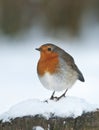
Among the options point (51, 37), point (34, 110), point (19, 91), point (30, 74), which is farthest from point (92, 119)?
point (51, 37)

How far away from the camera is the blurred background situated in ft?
36.1

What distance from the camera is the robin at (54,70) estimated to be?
5203 millimetres

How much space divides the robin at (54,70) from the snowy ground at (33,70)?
20.8 inches

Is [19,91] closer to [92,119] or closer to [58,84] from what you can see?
[58,84]

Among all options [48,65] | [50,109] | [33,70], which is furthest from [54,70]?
[33,70]

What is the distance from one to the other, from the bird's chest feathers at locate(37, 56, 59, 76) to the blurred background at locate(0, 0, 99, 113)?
15.4 feet

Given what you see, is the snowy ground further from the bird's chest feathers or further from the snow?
the bird's chest feathers

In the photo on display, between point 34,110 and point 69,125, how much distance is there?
28 cm

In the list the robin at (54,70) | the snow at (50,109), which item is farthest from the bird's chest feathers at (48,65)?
the snow at (50,109)

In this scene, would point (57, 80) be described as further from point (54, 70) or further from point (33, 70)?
point (33, 70)

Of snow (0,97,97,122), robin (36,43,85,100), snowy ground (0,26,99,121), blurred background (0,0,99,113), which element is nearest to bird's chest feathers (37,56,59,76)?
robin (36,43,85,100)

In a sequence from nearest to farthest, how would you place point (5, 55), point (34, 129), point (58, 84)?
1. point (34, 129)
2. point (58, 84)
3. point (5, 55)

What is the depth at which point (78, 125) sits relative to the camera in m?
3.99

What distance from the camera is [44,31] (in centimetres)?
1384
